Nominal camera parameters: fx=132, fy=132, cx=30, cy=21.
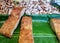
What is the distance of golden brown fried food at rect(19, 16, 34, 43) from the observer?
148 centimetres

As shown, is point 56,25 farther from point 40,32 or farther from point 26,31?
point 26,31

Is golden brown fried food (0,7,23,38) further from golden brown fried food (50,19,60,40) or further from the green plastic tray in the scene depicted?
golden brown fried food (50,19,60,40)

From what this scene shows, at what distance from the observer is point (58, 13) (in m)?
2.04

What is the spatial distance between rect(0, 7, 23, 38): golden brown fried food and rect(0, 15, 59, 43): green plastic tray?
0.21 feet

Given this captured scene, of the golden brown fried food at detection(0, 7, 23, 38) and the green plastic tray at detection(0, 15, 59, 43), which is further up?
the golden brown fried food at detection(0, 7, 23, 38)

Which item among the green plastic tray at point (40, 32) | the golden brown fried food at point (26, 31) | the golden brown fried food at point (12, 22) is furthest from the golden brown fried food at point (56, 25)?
the golden brown fried food at point (12, 22)

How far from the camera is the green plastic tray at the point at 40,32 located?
156 centimetres

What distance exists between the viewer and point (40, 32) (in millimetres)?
1735

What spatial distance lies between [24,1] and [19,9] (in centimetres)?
18

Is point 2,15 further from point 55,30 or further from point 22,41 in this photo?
point 55,30

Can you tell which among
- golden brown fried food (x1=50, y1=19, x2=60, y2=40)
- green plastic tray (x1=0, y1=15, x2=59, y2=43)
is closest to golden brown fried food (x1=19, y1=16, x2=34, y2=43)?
green plastic tray (x1=0, y1=15, x2=59, y2=43)

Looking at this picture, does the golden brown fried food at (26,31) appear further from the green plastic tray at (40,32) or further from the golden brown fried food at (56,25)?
the golden brown fried food at (56,25)

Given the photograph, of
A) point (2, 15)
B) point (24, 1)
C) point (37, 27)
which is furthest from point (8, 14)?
point (37, 27)

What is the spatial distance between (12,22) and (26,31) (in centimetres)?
26
